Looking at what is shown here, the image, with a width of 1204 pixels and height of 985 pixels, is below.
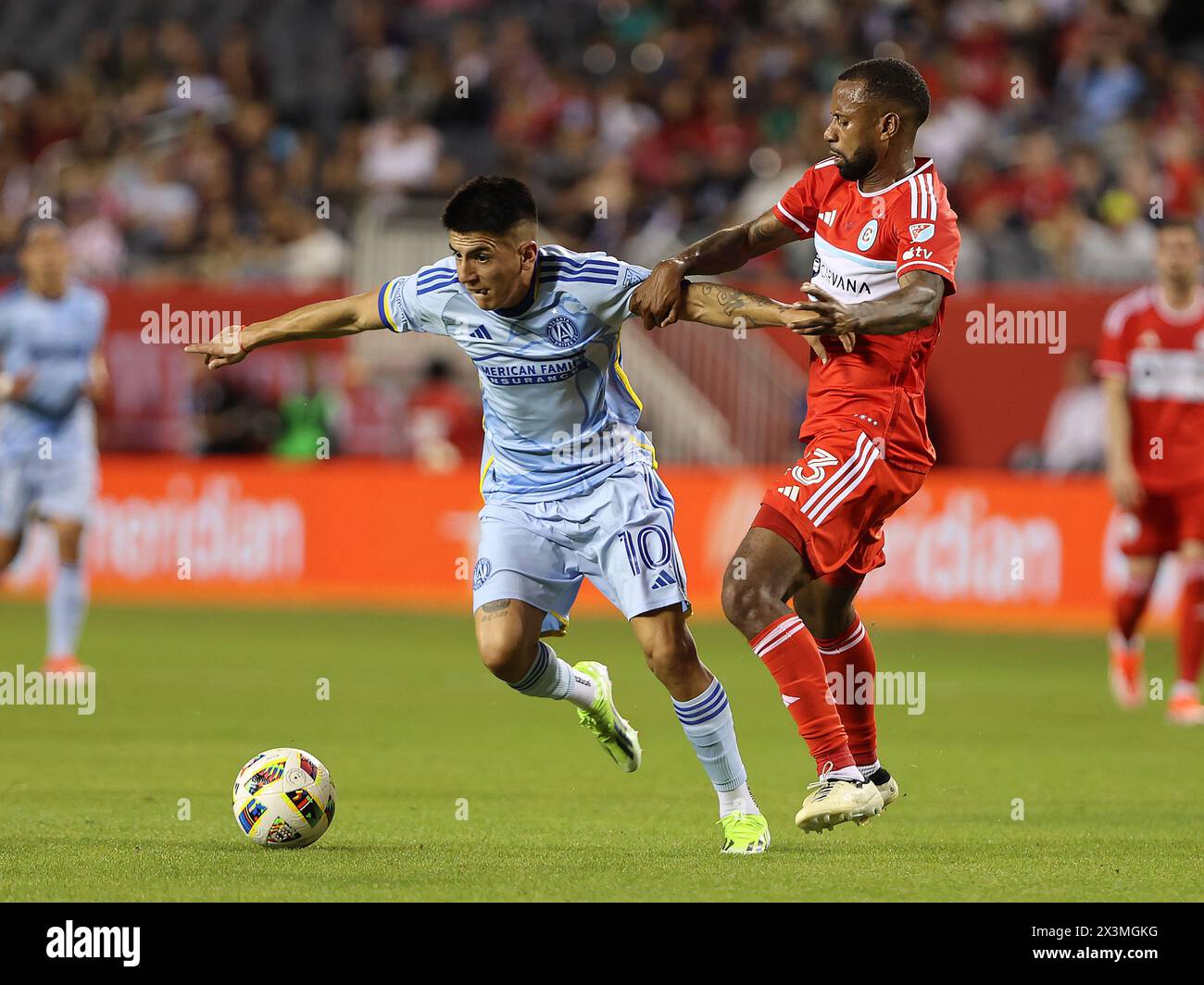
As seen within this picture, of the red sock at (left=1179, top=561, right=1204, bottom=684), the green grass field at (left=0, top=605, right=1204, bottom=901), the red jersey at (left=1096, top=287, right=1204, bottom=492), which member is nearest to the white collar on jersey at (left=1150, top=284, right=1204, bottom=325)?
the red jersey at (left=1096, top=287, right=1204, bottom=492)

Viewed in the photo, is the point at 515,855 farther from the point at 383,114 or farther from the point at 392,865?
the point at 383,114

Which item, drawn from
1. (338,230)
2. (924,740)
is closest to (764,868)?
(924,740)

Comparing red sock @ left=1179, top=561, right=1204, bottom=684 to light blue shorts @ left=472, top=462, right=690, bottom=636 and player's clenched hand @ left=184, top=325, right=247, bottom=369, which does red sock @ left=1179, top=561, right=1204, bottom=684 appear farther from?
player's clenched hand @ left=184, top=325, right=247, bottom=369

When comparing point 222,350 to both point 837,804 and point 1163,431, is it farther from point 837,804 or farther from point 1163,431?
point 1163,431

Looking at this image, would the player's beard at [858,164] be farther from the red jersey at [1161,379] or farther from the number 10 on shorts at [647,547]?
the red jersey at [1161,379]

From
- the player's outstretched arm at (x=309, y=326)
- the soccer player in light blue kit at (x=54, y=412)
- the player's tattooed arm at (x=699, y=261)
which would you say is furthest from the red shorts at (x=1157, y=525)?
the soccer player in light blue kit at (x=54, y=412)

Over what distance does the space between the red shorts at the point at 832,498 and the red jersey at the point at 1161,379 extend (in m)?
5.14

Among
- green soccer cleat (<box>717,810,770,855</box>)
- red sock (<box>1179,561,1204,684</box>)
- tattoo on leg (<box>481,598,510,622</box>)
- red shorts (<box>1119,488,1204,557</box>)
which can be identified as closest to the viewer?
green soccer cleat (<box>717,810,770,855</box>)

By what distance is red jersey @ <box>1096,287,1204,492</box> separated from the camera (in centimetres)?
1184

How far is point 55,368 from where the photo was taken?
42.0 ft

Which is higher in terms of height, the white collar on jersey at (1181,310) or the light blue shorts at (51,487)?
the white collar on jersey at (1181,310)

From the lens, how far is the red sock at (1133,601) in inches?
472

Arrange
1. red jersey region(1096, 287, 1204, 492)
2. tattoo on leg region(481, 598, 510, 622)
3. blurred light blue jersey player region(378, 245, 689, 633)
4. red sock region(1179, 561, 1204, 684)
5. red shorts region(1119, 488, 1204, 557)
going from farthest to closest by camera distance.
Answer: red shorts region(1119, 488, 1204, 557), red jersey region(1096, 287, 1204, 492), red sock region(1179, 561, 1204, 684), tattoo on leg region(481, 598, 510, 622), blurred light blue jersey player region(378, 245, 689, 633)

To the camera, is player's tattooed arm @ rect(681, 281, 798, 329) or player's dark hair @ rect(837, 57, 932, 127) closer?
player's tattooed arm @ rect(681, 281, 798, 329)
